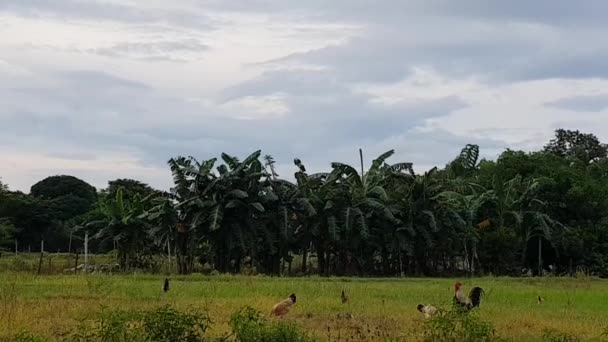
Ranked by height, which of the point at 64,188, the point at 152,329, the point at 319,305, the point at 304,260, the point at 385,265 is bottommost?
the point at 319,305

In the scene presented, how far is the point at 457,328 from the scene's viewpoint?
27.4ft

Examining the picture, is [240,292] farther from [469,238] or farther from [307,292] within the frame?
[469,238]

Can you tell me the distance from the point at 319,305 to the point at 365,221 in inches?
628

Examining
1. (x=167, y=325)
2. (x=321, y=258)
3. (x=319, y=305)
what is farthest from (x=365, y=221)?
(x=167, y=325)

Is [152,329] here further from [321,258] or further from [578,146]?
[578,146]

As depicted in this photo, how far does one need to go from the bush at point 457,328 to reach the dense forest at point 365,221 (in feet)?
65.1

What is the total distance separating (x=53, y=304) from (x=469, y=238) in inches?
873

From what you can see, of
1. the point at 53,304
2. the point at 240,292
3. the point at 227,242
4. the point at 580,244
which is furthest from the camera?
the point at 580,244

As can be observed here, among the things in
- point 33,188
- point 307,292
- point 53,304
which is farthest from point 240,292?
point 33,188

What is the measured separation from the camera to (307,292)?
17656 millimetres

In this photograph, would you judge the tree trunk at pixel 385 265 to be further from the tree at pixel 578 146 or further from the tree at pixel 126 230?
the tree at pixel 578 146

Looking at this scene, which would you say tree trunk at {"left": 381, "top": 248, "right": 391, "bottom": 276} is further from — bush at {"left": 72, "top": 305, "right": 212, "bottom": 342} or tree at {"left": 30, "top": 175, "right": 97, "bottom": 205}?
tree at {"left": 30, "top": 175, "right": 97, "bottom": 205}

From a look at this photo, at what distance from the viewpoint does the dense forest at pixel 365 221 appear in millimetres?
29297

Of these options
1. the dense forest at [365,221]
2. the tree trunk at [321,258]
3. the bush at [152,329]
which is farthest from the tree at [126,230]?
the bush at [152,329]
